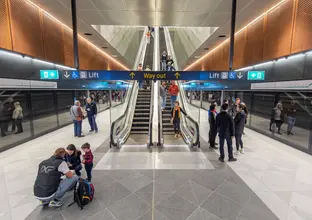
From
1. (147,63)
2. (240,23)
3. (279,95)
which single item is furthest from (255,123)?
(147,63)

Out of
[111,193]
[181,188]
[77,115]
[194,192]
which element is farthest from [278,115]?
[77,115]

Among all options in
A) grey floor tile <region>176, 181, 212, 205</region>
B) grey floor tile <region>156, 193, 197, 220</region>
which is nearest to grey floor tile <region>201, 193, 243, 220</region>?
grey floor tile <region>176, 181, 212, 205</region>

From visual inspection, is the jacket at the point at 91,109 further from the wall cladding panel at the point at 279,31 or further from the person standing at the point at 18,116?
the wall cladding panel at the point at 279,31

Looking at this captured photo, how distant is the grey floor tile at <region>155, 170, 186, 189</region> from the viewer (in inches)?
123

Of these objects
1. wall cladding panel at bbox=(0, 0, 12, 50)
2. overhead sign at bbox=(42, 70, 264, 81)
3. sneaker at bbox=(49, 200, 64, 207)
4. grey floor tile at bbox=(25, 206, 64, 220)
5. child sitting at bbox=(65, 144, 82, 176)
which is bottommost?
grey floor tile at bbox=(25, 206, 64, 220)

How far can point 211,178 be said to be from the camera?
339 centimetres

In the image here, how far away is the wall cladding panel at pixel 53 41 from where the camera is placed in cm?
584

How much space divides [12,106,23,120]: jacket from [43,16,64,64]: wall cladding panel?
6.80 feet

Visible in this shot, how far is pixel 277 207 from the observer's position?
99.3 inches

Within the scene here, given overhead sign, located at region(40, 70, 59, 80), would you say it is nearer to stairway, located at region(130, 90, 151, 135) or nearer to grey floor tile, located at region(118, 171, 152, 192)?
grey floor tile, located at region(118, 171, 152, 192)

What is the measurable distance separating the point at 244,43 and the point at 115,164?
282 inches

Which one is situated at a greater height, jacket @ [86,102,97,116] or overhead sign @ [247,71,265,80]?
overhead sign @ [247,71,265,80]

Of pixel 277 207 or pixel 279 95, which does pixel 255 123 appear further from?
pixel 277 207

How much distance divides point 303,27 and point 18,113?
9177 mm
